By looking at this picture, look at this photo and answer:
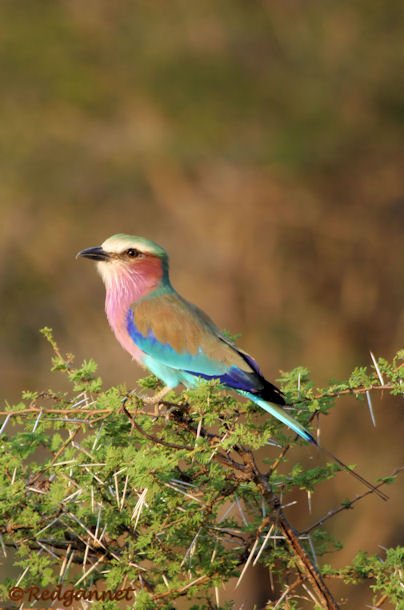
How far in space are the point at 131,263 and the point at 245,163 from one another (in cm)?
428

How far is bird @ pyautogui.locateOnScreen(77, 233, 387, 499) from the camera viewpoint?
10.3 feet

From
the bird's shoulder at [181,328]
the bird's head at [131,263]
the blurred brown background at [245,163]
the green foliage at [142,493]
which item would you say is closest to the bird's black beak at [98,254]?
the bird's head at [131,263]

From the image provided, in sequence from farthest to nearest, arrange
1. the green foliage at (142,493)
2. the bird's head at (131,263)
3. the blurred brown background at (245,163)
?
the blurred brown background at (245,163), the bird's head at (131,263), the green foliage at (142,493)

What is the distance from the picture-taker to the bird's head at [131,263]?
12.7 feet

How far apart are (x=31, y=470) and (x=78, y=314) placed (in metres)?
6.46

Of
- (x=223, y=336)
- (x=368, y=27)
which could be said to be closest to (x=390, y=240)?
(x=368, y=27)

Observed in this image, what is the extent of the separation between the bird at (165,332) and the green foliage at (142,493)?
0.84 ft

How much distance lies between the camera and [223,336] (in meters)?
3.54

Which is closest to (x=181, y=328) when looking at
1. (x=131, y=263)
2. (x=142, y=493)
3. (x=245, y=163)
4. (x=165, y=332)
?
(x=165, y=332)

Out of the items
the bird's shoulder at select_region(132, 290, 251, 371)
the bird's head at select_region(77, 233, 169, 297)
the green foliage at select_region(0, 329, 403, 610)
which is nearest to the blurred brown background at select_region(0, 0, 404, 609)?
the bird's head at select_region(77, 233, 169, 297)

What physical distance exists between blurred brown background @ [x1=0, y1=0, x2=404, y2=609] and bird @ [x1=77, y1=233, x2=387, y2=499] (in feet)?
11.9

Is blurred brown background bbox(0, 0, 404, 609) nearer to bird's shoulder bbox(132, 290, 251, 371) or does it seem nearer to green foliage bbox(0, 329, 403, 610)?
bird's shoulder bbox(132, 290, 251, 371)

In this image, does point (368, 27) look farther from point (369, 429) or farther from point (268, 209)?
point (369, 429)

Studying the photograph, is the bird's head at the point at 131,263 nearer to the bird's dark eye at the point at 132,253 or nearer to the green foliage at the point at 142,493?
the bird's dark eye at the point at 132,253
